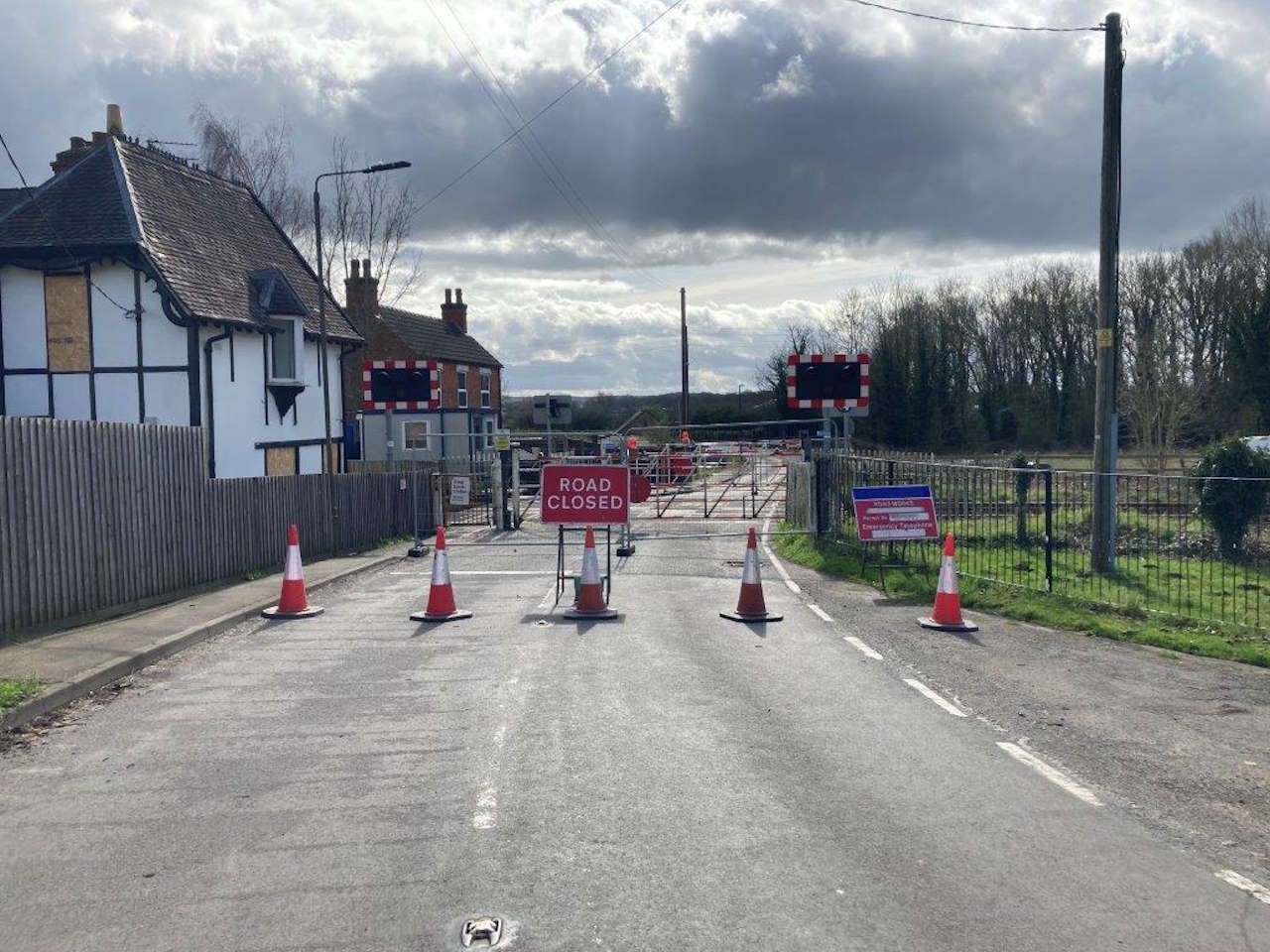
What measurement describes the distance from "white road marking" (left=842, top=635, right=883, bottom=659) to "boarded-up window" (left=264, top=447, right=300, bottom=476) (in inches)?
731

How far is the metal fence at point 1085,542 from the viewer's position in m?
13.7

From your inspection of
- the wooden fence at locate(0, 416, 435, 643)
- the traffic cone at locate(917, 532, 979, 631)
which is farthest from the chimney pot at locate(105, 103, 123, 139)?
the traffic cone at locate(917, 532, 979, 631)

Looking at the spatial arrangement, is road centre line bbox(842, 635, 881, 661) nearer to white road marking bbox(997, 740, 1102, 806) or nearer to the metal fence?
the metal fence

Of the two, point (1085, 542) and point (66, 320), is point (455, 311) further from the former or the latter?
point (1085, 542)

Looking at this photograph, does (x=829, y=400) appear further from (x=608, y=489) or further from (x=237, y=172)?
(x=237, y=172)

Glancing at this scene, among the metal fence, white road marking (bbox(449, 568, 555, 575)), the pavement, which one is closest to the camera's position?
the pavement

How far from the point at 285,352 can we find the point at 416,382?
222 inches

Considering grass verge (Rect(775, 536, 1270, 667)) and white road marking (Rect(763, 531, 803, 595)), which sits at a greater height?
grass verge (Rect(775, 536, 1270, 667))

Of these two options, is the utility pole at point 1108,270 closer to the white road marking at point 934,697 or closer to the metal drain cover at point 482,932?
the white road marking at point 934,697

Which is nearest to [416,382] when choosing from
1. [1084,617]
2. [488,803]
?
[1084,617]

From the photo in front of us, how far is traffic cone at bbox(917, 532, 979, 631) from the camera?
13.0 meters

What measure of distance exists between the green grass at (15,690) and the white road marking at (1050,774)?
6.88m

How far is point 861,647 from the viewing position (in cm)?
1171

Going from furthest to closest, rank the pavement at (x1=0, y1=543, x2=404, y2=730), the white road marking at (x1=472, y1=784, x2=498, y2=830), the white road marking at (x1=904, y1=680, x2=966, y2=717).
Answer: the pavement at (x1=0, y1=543, x2=404, y2=730)
the white road marking at (x1=904, y1=680, x2=966, y2=717)
the white road marking at (x1=472, y1=784, x2=498, y2=830)
